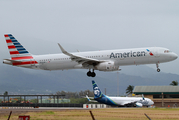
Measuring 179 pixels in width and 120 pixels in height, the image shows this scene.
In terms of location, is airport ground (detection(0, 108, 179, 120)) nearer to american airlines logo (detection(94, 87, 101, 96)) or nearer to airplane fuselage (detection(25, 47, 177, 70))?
airplane fuselage (detection(25, 47, 177, 70))

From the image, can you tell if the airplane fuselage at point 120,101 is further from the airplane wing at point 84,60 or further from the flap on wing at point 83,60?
the flap on wing at point 83,60

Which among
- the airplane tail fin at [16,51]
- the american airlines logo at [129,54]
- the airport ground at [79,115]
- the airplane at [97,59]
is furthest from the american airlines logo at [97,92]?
the airport ground at [79,115]

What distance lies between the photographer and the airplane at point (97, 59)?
4897cm

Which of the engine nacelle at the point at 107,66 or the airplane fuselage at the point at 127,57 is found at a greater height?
the airplane fuselage at the point at 127,57

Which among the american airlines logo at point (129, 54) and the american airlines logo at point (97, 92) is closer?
the american airlines logo at point (129, 54)

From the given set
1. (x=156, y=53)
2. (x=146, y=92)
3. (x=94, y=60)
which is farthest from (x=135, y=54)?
(x=146, y=92)

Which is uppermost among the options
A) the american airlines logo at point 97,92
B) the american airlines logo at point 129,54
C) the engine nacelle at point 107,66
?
the american airlines logo at point 129,54

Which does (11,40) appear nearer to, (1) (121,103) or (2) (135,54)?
(2) (135,54)

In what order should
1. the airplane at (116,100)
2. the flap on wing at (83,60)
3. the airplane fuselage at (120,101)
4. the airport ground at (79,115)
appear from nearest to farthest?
the airport ground at (79,115), the flap on wing at (83,60), the airplane fuselage at (120,101), the airplane at (116,100)

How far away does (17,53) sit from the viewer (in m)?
58.7

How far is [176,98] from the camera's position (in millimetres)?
108000

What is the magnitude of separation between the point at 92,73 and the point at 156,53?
490 inches

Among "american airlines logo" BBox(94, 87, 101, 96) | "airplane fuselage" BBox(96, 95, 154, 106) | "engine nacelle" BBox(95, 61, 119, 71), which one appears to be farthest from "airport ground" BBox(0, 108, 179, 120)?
"american airlines logo" BBox(94, 87, 101, 96)

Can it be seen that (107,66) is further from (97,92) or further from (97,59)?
(97,92)
